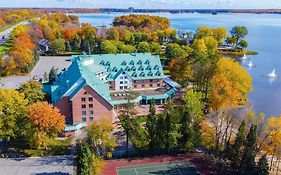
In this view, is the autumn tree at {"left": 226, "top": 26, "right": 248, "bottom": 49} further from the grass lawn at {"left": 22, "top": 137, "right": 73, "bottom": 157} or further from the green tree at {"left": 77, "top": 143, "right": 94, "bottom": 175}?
the green tree at {"left": 77, "top": 143, "right": 94, "bottom": 175}

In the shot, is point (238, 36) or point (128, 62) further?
point (238, 36)

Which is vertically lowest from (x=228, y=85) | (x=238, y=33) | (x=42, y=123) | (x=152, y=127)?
(x=152, y=127)

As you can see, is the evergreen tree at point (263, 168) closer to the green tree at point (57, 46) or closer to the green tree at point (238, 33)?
the green tree at point (57, 46)

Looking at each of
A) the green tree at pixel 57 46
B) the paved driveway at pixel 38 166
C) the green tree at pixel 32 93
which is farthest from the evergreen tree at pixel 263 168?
the green tree at pixel 57 46

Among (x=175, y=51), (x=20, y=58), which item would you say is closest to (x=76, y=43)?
(x=20, y=58)

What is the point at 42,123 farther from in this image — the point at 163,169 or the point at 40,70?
the point at 40,70

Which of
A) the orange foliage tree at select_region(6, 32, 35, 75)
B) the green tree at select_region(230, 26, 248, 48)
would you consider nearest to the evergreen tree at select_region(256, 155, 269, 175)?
the orange foliage tree at select_region(6, 32, 35, 75)
